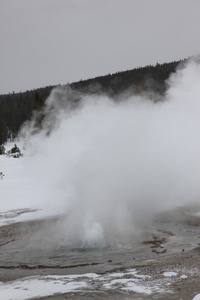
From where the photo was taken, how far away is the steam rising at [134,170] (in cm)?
1283

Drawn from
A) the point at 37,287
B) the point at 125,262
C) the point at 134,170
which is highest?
the point at 134,170

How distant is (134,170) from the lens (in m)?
15.6

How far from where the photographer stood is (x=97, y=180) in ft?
46.4

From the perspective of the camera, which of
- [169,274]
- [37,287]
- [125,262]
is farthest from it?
[125,262]

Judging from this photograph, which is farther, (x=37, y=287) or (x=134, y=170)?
(x=134, y=170)

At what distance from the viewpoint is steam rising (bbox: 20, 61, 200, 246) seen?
42.1 ft

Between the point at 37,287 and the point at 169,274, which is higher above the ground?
the point at 37,287

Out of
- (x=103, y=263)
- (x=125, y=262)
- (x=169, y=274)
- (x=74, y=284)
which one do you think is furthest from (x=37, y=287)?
(x=169, y=274)

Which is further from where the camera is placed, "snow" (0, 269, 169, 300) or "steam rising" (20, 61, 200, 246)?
"steam rising" (20, 61, 200, 246)

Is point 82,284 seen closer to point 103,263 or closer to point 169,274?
point 103,263

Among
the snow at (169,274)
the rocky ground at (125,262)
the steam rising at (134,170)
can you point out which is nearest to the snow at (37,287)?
the rocky ground at (125,262)

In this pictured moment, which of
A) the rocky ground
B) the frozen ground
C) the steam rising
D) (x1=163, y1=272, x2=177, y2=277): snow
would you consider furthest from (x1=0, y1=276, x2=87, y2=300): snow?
the steam rising

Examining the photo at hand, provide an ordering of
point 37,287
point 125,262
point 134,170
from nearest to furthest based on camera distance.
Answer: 1. point 37,287
2. point 125,262
3. point 134,170

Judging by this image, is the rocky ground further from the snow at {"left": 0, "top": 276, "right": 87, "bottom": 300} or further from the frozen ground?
the snow at {"left": 0, "top": 276, "right": 87, "bottom": 300}
